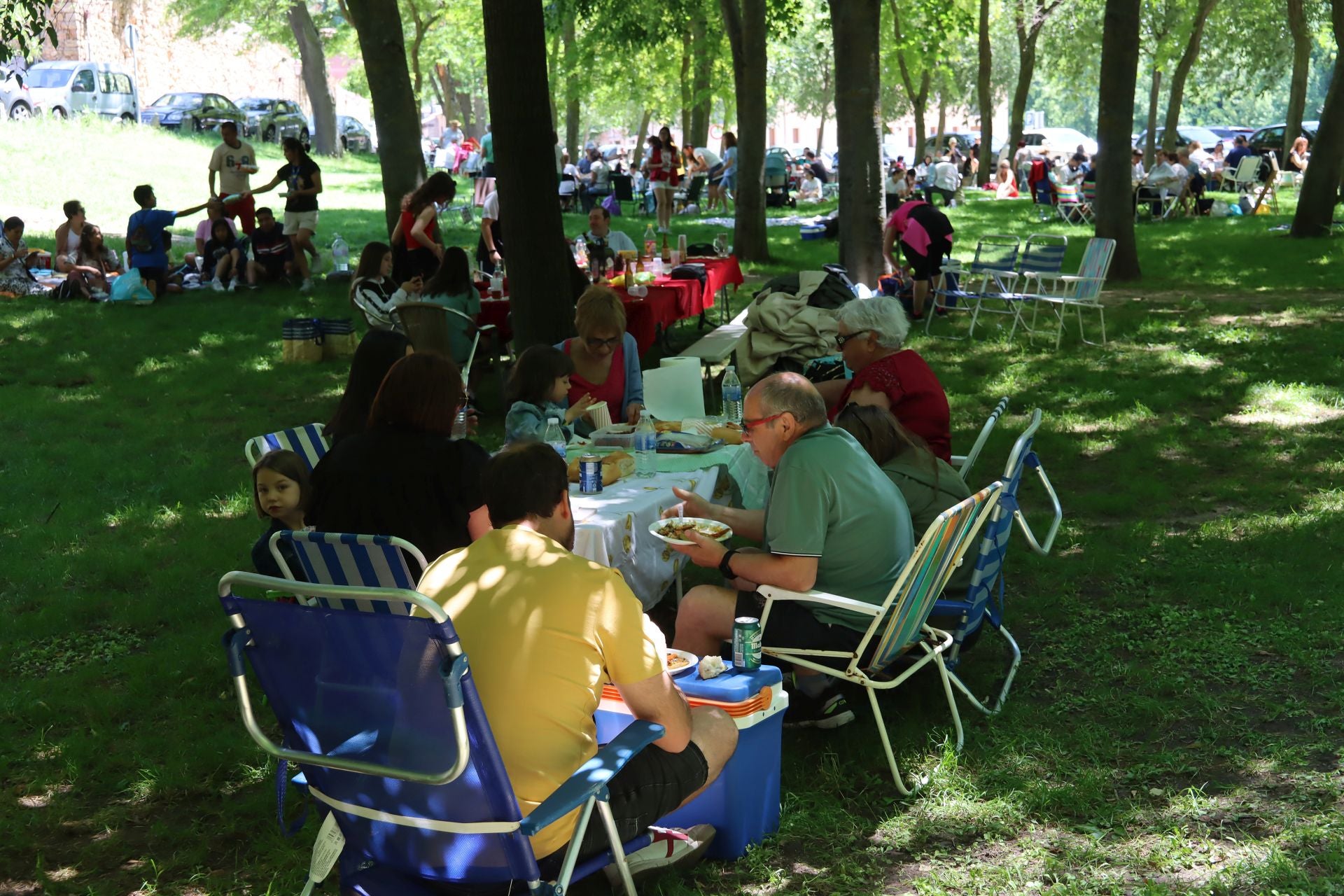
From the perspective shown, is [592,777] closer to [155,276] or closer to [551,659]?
[551,659]

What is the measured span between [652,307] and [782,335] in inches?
72.5

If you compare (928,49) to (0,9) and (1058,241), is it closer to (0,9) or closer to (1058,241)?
(1058,241)

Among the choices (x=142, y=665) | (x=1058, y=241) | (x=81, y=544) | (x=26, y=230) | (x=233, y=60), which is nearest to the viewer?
(x=142, y=665)

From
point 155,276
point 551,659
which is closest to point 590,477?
point 551,659

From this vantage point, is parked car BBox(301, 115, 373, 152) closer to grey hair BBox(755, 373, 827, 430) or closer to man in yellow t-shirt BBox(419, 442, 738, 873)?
grey hair BBox(755, 373, 827, 430)

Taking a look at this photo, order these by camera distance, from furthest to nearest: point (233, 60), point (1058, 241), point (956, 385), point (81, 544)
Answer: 1. point (233, 60)
2. point (1058, 241)
3. point (956, 385)
4. point (81, 544)

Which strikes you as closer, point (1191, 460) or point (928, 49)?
point (1191, 460)

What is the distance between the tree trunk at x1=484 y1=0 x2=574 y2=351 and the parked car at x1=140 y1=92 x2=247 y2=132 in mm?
25979

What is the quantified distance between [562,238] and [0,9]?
3.68 m

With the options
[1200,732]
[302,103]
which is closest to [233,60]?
[302,103]

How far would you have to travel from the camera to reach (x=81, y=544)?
259 inches

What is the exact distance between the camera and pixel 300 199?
13695 millimetres

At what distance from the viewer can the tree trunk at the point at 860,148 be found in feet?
39.5

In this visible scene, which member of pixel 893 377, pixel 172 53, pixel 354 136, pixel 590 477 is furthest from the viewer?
pixel 172 53
